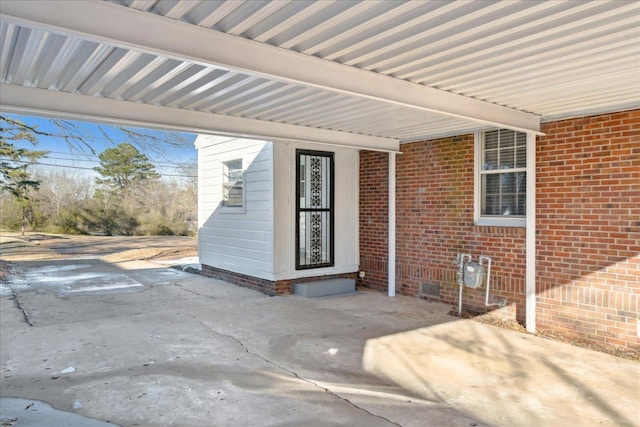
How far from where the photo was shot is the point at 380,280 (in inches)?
334

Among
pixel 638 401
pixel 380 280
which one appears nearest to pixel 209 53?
pixel 638 401

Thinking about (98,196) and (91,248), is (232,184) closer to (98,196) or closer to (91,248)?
(91,248)

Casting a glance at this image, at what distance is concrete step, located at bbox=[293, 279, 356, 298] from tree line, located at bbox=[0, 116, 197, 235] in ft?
46.6

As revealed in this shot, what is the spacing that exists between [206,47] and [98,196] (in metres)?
21.2

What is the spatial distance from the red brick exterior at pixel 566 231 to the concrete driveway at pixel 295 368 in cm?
47

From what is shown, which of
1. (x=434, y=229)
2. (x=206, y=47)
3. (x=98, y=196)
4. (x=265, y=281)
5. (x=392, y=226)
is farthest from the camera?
(x=98, y=196)

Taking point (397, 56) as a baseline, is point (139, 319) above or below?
below

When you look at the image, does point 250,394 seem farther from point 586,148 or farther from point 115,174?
point 115,174

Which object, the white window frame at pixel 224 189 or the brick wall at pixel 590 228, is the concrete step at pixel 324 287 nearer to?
the white window frame at pixel 224 189

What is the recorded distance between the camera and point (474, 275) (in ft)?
20.8

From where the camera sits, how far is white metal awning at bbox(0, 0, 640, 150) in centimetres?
276

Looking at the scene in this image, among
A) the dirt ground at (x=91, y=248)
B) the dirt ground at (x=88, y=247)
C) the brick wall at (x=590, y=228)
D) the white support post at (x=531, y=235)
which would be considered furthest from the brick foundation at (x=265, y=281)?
the dirt ground at (x=88, y=247)

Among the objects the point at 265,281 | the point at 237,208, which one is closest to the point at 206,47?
the point at 265,281

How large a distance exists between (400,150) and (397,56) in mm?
4428
